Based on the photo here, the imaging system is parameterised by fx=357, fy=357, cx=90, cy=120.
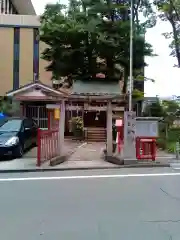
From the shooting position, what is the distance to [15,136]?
1422 centimetres

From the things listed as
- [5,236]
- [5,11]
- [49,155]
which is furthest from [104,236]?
[5,11]

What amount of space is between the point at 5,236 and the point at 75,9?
21.6 m

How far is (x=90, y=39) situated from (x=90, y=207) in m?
17.8

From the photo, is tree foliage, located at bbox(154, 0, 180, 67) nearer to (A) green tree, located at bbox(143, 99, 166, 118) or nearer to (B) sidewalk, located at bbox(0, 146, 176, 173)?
(A) green tree, located at bbox(143, 99, 166, 118)

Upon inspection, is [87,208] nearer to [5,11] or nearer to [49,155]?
[49,155]

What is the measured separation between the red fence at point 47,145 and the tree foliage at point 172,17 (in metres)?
13.9

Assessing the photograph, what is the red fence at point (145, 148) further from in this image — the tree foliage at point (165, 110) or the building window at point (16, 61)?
the building window at point (16, 61)

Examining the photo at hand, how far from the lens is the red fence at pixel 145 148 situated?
13422 millimetres

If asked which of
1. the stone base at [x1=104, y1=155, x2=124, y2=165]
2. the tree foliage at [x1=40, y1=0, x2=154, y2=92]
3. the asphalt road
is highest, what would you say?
the tree foliage at [x1=40, y1=0, x2=154, y2=92]

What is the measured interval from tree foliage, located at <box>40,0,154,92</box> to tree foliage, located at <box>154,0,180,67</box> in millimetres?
2117

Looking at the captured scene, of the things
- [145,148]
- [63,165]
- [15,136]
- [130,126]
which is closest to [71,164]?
[63,165]

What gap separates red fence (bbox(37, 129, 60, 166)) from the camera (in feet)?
40.6

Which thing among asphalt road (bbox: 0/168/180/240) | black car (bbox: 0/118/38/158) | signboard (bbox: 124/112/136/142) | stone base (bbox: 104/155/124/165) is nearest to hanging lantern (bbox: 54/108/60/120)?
black car (bbox: 0/118/38/158)

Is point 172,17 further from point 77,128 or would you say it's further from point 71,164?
point 71,164
